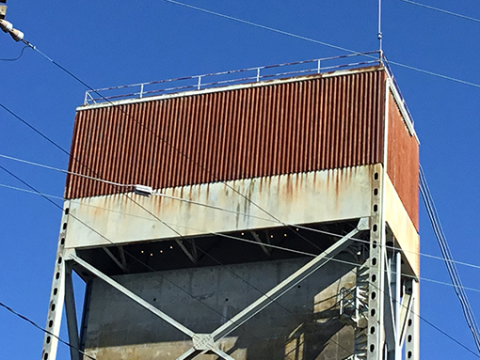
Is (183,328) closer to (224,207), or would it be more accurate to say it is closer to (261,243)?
(261,243)

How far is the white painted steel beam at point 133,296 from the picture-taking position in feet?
133

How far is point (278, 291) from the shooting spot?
4000cm

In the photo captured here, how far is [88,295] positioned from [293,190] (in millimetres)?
9637

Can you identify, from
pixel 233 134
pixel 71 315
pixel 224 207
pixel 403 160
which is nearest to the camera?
pixel 224 207

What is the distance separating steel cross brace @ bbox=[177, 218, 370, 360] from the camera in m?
39.2

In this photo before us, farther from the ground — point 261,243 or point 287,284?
point 261,243

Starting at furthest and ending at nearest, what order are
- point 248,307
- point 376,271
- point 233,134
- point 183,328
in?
point 233,134, point 183,328, point 248,307, point 376,271

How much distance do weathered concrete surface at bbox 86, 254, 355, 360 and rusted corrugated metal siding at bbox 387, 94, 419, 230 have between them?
11.8 ft

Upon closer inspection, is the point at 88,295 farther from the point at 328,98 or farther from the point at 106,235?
the point at 328,98

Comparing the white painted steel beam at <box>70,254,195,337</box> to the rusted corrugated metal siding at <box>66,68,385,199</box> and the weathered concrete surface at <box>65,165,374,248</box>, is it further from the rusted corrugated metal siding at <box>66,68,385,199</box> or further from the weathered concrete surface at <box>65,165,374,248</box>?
the rusted corrugated metal siding at <box>66,68,385,199</box>

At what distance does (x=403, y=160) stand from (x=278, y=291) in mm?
7182

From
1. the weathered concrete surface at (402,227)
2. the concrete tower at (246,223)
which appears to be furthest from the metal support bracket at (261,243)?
the weathered concrete surface at (402,227)

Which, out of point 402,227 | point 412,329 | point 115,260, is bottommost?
point 412,329

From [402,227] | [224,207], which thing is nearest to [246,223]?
[224,207]
